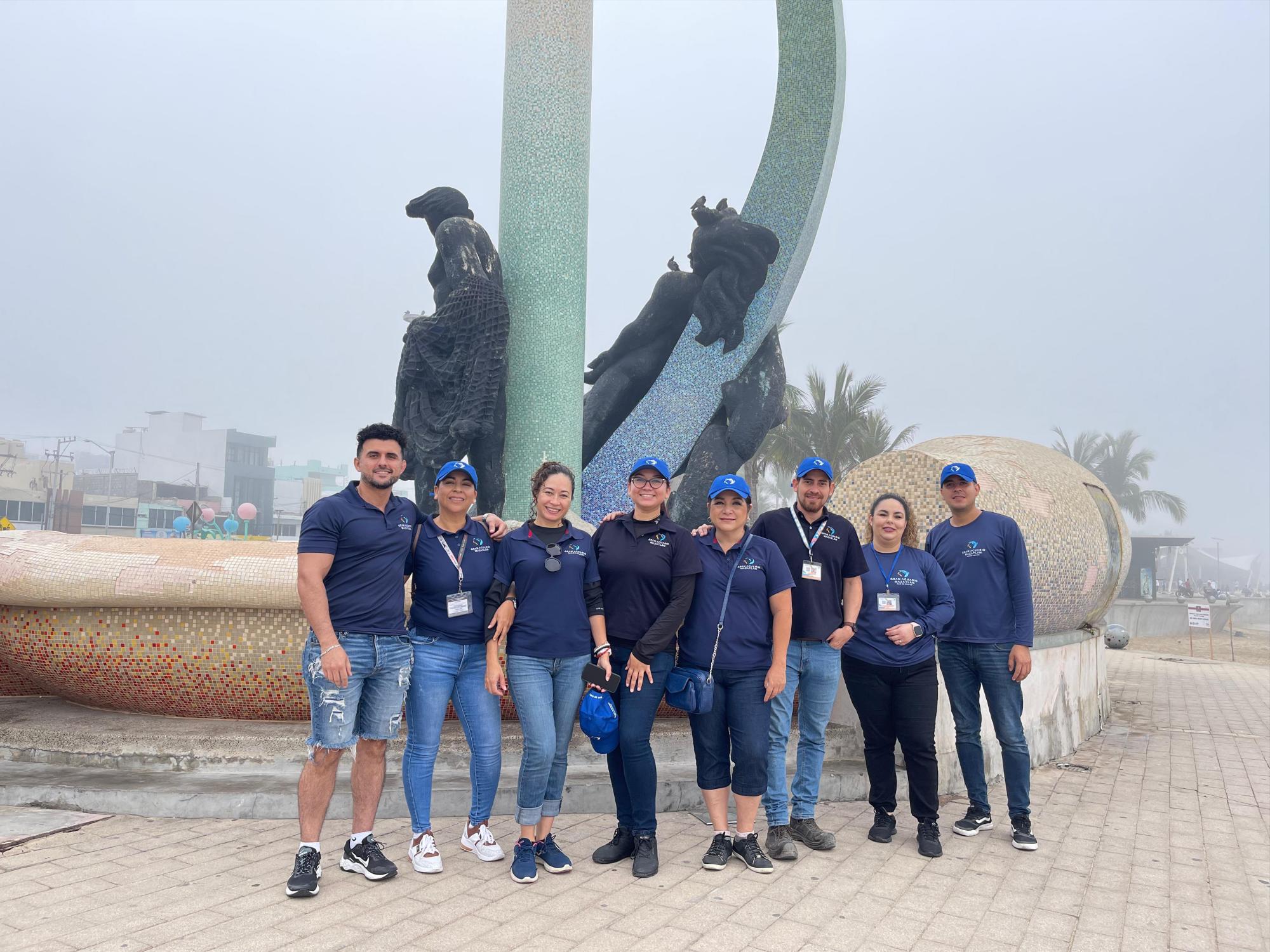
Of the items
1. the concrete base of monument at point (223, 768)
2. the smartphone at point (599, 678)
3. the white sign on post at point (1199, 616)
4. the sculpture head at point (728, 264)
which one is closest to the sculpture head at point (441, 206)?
the sculpture head at point (728, 264)

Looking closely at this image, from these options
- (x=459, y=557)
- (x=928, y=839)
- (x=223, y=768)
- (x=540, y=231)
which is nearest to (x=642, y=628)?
(x=459, y=557)

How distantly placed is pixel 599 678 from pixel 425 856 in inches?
32.4

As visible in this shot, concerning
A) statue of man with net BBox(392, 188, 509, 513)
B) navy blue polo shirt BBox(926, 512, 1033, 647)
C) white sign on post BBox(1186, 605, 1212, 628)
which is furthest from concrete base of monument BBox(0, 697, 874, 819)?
white sign on post BBox(1186, 605, 1212, 628)

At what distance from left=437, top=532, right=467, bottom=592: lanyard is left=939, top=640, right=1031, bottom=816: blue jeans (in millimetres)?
2046

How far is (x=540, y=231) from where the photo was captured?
739 centimetres

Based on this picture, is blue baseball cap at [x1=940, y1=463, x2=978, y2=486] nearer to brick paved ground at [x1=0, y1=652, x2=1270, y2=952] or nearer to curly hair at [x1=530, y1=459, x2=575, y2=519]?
brick paved ground at [x1=0, y1=652, x2=1270, y2=952]

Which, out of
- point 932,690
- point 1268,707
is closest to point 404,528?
point 932,690

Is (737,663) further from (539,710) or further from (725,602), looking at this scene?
(539,710)

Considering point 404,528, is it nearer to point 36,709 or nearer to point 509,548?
point 509,548

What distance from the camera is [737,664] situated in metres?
3.20

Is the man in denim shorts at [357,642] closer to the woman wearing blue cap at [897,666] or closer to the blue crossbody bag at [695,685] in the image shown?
the blue crossbody bag at [695,685]

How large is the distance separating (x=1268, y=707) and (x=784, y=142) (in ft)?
22.3

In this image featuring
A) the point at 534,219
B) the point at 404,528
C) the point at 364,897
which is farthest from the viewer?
the point at 534,219

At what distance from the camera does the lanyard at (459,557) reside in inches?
122
